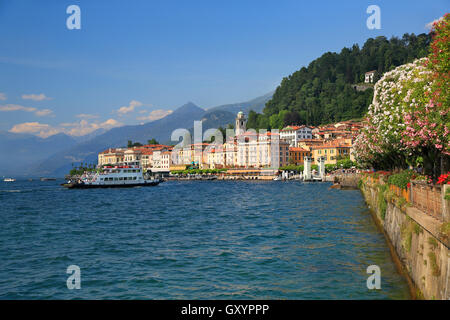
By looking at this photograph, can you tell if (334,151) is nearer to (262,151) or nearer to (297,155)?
(297,155)

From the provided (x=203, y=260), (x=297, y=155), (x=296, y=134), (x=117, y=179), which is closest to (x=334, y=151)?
(x=297, y=155)

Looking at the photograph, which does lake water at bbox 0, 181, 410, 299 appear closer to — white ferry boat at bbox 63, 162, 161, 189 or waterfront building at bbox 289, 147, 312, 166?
white ferry boat at bbox 63, 162, 161, 189

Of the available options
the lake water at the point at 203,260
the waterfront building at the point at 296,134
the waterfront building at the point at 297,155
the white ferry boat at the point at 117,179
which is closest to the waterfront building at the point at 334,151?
the waterfront building at the point at 297,155

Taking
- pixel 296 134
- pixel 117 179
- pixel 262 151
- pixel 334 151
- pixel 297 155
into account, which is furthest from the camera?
pixel 296 134

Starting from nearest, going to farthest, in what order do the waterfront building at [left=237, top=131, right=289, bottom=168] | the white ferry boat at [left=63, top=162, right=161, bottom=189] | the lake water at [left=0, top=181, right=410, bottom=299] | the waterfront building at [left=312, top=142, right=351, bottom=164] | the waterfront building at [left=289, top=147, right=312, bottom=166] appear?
1. the lake water at [left=0, top=181, right=410, bottom=299]
2. the white ferry boat at [left=63, top=162, right=161, bottom=189]
3. the waterfront building at [left=312, top=142, right=351, bottom=164]
4. the waterfront building at [left=237, top=131, right=289, bottom=168]
5. the waterfront building at [left=289, top=147, right=312, bottom=166]

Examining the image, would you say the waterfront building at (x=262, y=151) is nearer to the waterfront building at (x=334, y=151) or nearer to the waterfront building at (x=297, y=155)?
the waterfront building at (x=297, y=155)

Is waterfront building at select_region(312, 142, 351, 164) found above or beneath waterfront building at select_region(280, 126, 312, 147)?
beneath

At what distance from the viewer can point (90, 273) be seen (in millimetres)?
16781

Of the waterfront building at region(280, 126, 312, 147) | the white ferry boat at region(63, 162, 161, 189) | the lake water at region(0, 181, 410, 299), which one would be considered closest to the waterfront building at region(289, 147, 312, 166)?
the waterfront building at region(280, 126, 312, 147)

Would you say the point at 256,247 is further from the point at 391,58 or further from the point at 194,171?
the point at 391,58

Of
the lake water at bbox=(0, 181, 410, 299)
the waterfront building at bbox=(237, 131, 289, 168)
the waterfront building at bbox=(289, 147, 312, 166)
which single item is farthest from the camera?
the waterfront building at bbox=(289, 147, 312, 166)

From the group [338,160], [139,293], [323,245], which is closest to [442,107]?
[323,245]

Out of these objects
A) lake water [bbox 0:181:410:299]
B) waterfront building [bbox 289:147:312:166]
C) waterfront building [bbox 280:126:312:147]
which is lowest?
lake water [bbox 0:181:410:299]
